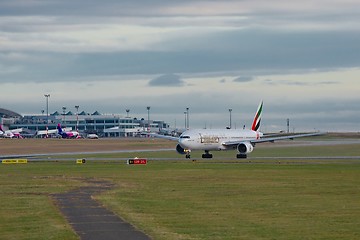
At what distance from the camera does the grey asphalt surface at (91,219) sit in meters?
28.2

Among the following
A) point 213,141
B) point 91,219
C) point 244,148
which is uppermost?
point 213,141

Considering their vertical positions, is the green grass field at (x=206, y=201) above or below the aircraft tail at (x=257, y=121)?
below

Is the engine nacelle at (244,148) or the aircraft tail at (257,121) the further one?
the aircraft tail at (257,121)

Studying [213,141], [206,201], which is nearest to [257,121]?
[213,141]

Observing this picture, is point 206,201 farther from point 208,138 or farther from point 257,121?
point 257,121

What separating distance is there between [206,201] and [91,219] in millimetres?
10020

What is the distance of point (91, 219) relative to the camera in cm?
3328

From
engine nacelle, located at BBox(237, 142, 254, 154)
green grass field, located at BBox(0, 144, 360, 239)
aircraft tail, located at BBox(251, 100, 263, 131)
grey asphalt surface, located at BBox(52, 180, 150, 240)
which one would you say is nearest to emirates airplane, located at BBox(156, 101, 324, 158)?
engine nacelle, located at BBox(237, 142, 254, 154)

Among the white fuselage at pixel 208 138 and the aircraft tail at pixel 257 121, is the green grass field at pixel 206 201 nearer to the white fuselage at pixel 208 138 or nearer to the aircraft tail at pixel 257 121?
the white fuselage at pixel 208 138

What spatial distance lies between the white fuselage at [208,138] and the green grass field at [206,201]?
90.6 feet

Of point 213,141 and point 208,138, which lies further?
point 213,141

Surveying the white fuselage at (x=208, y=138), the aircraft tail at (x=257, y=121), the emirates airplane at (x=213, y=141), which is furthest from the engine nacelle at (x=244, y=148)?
the aircraft tail at (x=257, y=121)

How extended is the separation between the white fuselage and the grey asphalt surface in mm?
52477

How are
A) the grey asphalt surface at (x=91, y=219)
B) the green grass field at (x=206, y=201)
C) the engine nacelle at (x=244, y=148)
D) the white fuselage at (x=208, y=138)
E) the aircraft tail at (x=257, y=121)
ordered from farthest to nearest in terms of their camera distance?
the aircraft tail at (x=257, y=121) < the engine nacelle at (x=244, y=148) < the white fuselage at (x=208, y=138) < the green grass field at (x=206, y=201) < the grey asphalt surface at (x=91, y=219)
